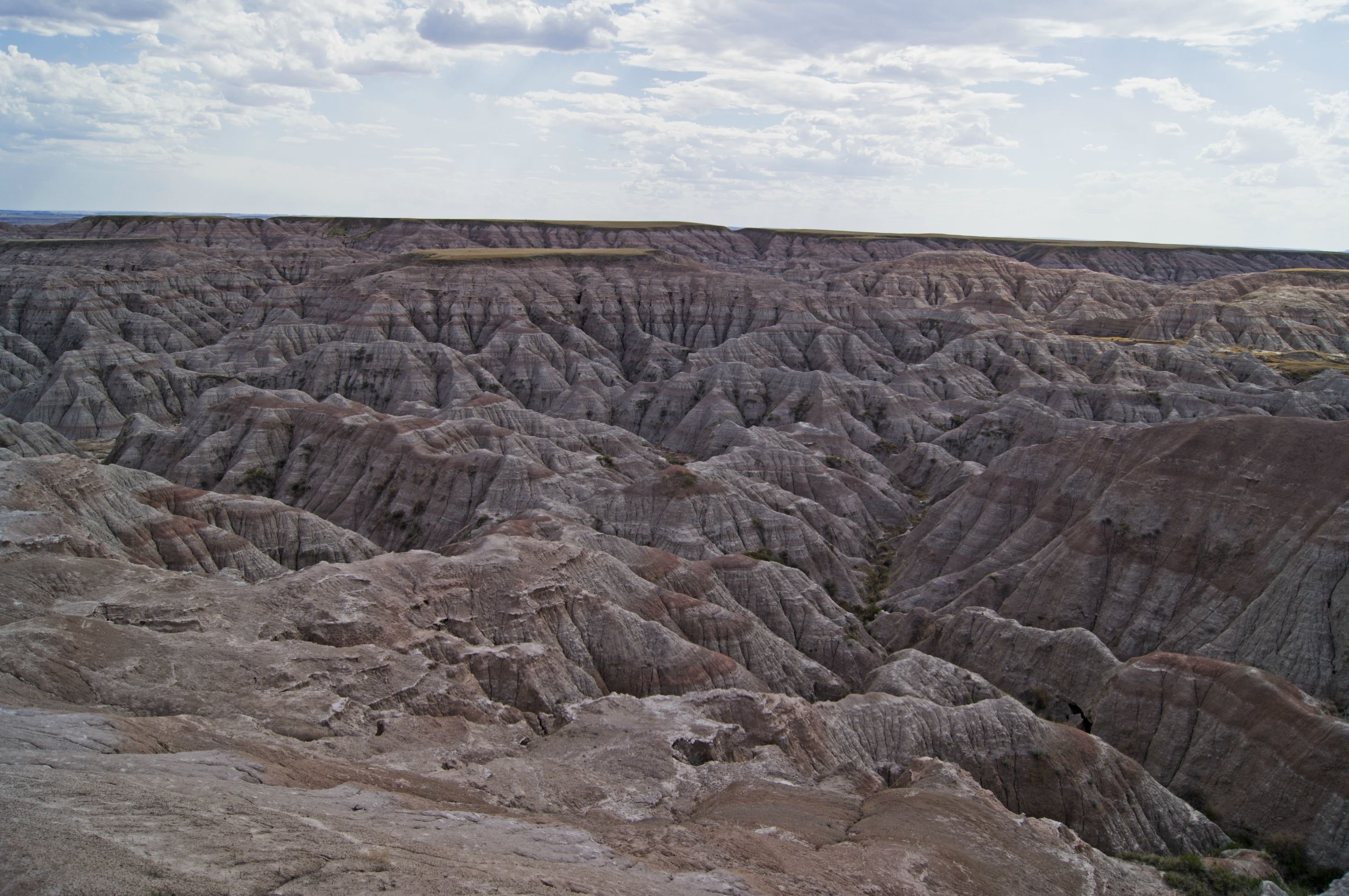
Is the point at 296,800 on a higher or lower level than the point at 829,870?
higher

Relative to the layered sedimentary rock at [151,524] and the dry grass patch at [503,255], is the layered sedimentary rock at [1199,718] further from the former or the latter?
the dry grass patch at [503,255]

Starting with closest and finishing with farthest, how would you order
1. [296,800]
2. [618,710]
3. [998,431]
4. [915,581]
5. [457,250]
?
[296,800]
[618,710]
[915,581]
[998,431]
[457,250]

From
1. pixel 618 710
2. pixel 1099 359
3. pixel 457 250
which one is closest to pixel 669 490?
pixel 618 710

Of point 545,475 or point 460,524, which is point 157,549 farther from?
point 545,475

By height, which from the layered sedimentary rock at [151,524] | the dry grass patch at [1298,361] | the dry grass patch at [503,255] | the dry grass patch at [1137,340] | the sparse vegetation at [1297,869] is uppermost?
the dry grass patch at [503,255]

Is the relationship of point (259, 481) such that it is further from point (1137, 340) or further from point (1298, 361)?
point (1298, 361)

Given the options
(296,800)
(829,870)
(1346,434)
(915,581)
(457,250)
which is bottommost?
(915,581)

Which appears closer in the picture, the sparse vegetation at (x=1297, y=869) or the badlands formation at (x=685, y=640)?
the badlands formation at (x=685, y=640)

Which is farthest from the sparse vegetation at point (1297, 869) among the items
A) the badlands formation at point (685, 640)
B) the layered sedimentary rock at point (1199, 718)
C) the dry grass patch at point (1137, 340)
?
the dry grass patch at point (1137, 340)

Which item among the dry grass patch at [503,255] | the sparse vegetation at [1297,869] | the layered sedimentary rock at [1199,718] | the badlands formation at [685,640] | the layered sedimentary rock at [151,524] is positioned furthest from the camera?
the dry grass patch at [503,255]
